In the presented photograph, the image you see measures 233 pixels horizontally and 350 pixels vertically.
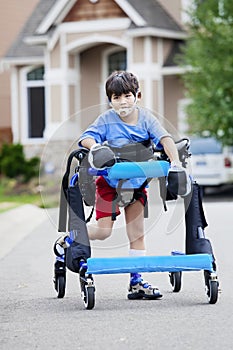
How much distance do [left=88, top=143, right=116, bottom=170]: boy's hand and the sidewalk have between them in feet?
17.0

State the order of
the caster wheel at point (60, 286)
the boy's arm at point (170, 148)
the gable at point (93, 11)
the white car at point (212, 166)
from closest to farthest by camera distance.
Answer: the boy's arm at point (170, 148) < the caster wheel at point (60, 286) < the white car at point (212, 166) < the gable at point (93, 11)

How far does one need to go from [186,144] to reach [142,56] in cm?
2328

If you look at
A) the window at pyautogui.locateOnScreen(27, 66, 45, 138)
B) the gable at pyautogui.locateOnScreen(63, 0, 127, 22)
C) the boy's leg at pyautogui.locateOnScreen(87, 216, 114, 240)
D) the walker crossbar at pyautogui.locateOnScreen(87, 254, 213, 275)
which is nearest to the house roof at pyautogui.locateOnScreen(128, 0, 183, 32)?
the gable at pyautogui.locateOnScreen(63, 0, 127, 22)

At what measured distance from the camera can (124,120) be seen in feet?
26.5

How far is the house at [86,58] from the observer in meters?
31.3

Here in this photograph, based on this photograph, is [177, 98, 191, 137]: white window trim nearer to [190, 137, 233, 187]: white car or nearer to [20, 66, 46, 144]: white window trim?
[20, 66, 46, 144]: white window trim

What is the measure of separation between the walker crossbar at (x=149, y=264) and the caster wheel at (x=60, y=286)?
77cm

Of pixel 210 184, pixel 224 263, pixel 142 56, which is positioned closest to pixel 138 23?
pixel 142 56

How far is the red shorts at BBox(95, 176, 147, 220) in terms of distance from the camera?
26.2ft

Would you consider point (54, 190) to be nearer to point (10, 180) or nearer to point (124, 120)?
point (124, 120)

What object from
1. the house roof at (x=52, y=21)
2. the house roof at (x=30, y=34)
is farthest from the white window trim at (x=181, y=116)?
the house roof at (x=30, y=34)

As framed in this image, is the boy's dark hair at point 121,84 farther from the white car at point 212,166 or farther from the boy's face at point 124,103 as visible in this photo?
the white car at point 212,166

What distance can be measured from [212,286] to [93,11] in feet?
82.3

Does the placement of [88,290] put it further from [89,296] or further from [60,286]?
[60,286]
